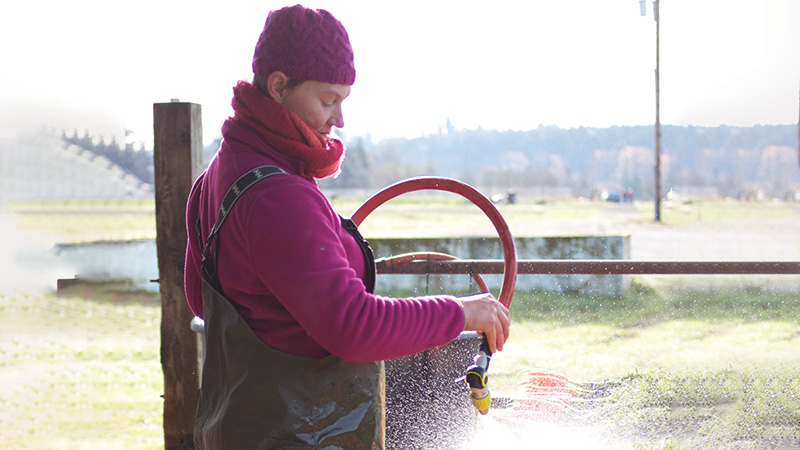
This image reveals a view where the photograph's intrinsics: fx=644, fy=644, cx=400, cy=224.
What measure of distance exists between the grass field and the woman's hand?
198 centimetres

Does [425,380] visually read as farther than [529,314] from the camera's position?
No

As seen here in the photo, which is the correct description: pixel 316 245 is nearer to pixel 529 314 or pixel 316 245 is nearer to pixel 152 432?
pixel 152 432

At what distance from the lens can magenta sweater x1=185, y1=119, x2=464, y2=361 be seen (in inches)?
33.0

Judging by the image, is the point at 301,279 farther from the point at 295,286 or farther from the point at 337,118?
the point at 337,118

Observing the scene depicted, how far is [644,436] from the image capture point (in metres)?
3.23

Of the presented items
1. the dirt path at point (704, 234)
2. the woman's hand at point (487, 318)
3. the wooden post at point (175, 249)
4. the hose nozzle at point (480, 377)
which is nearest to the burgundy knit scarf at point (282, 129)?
the woman's hand at point (487, 318)

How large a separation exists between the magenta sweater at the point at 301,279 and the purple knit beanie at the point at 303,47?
0.11m

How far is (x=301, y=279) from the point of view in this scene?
0.84m

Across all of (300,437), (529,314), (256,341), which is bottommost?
(529,314)

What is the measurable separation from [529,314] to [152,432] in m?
7.55

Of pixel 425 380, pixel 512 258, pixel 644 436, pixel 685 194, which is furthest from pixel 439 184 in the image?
pixel 685 194

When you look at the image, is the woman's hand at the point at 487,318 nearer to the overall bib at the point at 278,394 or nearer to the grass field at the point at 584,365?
the overall bib at the point at 278,394

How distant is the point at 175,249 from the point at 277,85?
5.77 feet

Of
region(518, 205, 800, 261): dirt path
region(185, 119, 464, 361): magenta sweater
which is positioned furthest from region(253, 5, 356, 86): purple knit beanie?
region(518, 205, 800, 261): dirt path
